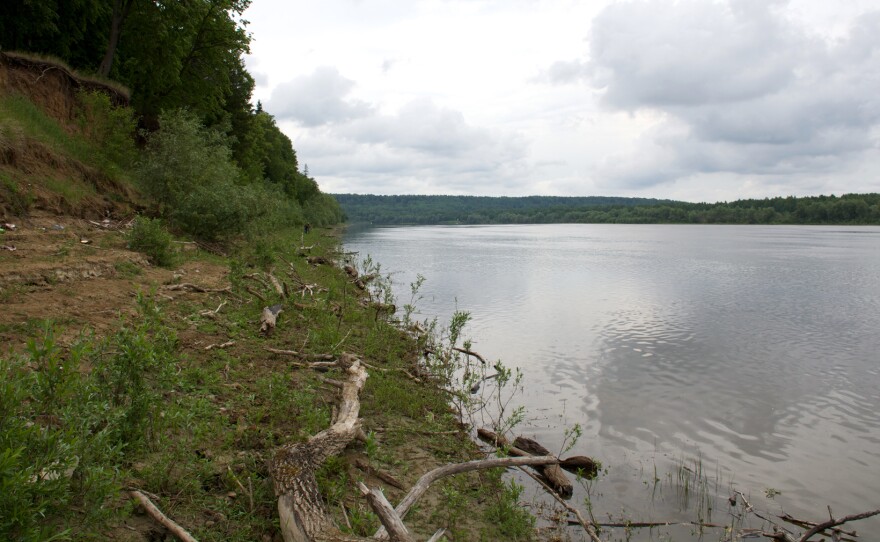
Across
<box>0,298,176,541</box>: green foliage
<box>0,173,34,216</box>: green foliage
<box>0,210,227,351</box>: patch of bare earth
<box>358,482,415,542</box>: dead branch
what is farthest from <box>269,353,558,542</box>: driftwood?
<box>0,173,34,216</box>: green foliage

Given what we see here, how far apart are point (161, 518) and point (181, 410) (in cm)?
169

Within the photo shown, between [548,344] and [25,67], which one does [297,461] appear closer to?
[548,344]

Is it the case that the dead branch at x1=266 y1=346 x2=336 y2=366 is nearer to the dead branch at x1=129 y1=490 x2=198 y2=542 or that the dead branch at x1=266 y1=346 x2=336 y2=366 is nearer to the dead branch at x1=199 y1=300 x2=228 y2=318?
the dead branch at x1=199 y1=300 x2=228 y2=318

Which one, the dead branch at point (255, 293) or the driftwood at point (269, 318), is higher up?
the dead branch at point (255, 293)

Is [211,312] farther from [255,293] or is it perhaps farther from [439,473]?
[439,473]

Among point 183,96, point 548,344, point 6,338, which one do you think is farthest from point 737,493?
point 183,96

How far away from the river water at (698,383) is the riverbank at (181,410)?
2359 mm

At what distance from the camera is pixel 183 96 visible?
29.5 metres

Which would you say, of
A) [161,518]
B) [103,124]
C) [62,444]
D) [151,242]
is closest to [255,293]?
[151,242]

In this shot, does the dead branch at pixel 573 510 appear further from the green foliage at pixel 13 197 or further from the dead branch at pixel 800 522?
the green foliage at pixel 13 197

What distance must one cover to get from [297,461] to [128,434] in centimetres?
159

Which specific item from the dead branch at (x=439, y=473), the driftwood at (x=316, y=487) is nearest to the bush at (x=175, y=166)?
the driftwood at (x=316, y=487)

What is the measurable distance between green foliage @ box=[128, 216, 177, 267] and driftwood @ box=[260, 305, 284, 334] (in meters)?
3.84

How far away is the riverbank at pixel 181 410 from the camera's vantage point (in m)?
4.09
